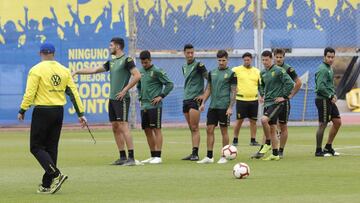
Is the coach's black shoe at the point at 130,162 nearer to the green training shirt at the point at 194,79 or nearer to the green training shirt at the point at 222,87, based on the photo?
the green training shirt at the point at 222,87

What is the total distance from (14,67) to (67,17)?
2.54 metres

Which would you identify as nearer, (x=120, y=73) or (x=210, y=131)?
(x=120, y=73)

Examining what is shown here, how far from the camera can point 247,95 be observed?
23.3m

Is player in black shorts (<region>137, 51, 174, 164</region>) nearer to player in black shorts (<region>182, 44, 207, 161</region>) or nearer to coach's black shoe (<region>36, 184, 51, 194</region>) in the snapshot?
player in black shorts (<region>182, 44, 207, 161</region>)

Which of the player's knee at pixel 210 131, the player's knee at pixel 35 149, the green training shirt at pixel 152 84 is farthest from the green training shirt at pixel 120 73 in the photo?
the player's knee at pixel 35 149

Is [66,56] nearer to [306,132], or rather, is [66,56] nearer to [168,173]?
[306,132]

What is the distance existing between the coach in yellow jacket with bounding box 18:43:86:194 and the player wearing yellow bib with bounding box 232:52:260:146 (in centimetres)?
1054

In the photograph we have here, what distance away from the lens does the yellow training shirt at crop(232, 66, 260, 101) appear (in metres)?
23.3

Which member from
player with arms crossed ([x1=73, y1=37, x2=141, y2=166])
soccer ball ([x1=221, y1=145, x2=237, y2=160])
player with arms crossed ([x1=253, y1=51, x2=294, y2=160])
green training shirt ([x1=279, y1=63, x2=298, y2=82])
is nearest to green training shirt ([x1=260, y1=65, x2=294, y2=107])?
player with arms crossed ([x1=253, y1=51, x2=294, y2=160])

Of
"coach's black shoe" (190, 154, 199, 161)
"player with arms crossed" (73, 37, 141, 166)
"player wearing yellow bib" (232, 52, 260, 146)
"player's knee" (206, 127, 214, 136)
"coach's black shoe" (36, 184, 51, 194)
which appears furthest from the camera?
"player wearing yellow bib" (232, 52, 260, 146)

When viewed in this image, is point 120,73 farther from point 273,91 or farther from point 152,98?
point 273,91

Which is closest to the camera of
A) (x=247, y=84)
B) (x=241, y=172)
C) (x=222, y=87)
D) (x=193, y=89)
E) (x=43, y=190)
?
(x=43, y=190)

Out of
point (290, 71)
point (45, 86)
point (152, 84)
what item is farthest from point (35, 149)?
point (290, 71)

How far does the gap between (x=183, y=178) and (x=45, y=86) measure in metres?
2.77
